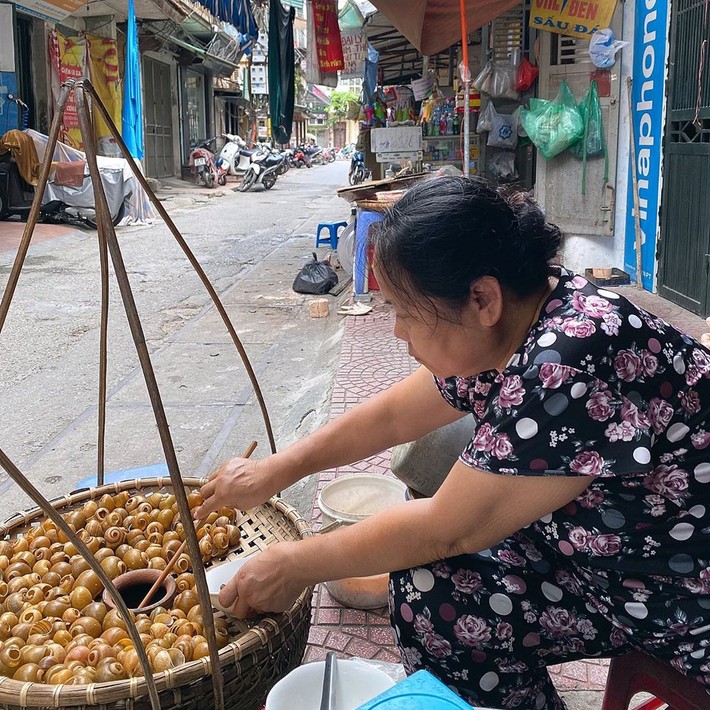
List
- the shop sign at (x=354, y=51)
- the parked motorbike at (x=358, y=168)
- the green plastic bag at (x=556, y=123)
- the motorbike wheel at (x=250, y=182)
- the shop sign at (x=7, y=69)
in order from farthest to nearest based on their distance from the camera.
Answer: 1. the motorbike wheel at (x=250, y=182)
2. the parked motorbike at (x=358, y=168)
3. the shop sign at (x=7, y=69)
4. the shop sign at (x=354, y=51)
5. the green plastic bag at (x=556, y=123)

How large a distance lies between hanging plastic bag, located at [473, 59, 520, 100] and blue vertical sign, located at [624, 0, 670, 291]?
6.00 ft

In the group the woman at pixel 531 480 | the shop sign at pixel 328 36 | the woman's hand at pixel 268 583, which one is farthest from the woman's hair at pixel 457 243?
the shop sign at pixel 328 36

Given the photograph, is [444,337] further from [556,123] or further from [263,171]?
[263,171]

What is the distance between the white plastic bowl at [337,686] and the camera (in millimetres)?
1260

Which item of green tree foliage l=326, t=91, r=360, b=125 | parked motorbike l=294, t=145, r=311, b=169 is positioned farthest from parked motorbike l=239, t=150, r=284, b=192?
green tree foliage l=326, t=91, r=360, b=125

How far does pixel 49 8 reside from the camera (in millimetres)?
10984

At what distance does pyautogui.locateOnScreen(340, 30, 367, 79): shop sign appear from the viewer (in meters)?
9.49

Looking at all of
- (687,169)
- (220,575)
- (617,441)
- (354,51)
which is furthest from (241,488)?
(354,51)

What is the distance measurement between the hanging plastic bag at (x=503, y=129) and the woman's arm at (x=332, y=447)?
22.1ft

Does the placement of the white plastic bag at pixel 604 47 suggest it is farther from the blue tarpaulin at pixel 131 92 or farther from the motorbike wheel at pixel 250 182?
the motorbike wheel at pixel 250 182

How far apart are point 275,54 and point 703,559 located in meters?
8.32

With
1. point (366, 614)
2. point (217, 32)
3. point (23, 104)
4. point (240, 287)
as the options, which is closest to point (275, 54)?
point (240, 287)

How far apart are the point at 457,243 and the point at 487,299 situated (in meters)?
0.10

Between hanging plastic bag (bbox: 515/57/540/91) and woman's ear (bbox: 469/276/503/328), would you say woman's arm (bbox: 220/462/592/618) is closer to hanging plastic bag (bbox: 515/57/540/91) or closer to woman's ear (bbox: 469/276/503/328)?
woman's ear (bbox: 469/276/503/328)
